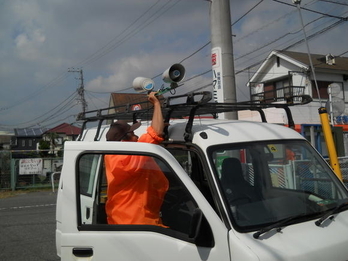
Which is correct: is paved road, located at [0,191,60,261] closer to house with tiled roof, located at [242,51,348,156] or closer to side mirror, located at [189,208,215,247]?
side mirror, located at [189,208,215,247]

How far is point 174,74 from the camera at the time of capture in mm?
2834

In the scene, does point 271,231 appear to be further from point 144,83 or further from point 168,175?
point 144,83

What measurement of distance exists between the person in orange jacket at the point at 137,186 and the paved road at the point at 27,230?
347 cm

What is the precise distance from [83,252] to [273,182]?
63.9 inches

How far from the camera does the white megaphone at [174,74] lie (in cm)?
281

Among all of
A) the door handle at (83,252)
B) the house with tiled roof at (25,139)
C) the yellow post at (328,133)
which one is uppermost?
the house with tiled roof at (25,139)

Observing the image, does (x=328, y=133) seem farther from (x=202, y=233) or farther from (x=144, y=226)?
(x=144, y=226)

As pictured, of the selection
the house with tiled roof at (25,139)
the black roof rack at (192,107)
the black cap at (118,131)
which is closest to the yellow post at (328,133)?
the black roof rack at (192,107)

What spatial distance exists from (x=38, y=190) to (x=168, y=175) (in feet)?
48.1

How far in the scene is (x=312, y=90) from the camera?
23.2 metres

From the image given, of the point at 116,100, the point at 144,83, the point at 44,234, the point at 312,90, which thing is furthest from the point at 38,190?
the point at 116,100

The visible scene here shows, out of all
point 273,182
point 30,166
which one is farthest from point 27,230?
point 30,166

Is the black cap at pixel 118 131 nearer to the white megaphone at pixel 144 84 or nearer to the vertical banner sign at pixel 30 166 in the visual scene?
the white megaphone at pixel 144 84

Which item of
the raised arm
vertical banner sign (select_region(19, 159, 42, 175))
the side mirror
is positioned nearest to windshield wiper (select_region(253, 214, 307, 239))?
the side mirror
